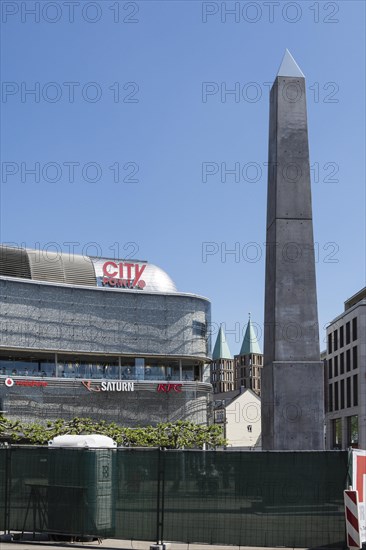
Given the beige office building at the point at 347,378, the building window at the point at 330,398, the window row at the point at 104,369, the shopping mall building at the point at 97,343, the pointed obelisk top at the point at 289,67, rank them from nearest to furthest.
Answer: the pointed obelisk top at the point at 289,67 < the shopping mall building at the point at 97,343 < the window row at the point at 104,369 < the beige office building at the point at 347,378 < the building window at the point at 330,398

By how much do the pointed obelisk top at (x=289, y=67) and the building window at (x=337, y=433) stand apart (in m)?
71.9

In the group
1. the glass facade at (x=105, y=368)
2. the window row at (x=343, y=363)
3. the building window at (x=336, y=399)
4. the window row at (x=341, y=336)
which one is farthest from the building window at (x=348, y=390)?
the glass facade at (x=105, y=368)

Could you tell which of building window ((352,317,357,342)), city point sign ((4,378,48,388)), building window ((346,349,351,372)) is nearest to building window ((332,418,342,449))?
building window ((346,349,351,372))

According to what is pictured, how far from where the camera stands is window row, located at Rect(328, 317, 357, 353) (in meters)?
83.9

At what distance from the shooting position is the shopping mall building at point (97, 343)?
76.4 m

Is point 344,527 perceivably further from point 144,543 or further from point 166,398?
point 166,398

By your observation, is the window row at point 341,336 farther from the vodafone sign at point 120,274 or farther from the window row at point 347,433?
the vodafone sign at point 120,274

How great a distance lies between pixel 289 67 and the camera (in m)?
23.0

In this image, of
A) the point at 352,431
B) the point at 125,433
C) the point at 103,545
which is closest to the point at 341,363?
the point at 352,431

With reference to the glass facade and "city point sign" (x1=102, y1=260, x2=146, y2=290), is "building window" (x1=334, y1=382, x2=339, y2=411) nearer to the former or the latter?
the glass facade

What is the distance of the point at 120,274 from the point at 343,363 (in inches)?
1051

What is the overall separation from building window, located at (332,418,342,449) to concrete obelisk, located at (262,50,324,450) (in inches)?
2802

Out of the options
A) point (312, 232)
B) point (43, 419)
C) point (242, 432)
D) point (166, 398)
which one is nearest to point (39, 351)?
point (43, 419)

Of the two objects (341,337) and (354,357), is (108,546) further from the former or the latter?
(341,337)
